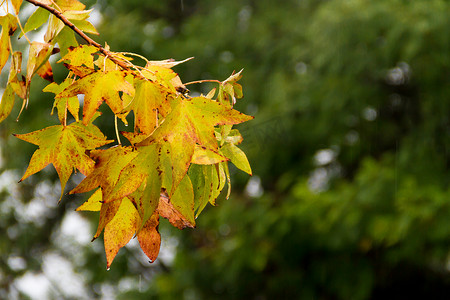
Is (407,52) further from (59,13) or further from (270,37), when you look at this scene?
(59,13)

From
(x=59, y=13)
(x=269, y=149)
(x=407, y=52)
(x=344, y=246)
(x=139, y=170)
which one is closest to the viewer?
(x=139, y=170)

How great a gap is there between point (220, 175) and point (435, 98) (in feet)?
10.4

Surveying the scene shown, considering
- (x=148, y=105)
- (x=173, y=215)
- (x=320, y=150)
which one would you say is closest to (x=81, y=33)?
(x=148, y=105)

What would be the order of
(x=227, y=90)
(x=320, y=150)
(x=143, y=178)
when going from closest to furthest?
(x=143, y=178), (x=227, y=90), (x=320, y=150)

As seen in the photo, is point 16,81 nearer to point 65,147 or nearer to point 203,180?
point 65,147

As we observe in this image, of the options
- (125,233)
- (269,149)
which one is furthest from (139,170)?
(269,149)

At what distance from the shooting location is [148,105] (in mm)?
550

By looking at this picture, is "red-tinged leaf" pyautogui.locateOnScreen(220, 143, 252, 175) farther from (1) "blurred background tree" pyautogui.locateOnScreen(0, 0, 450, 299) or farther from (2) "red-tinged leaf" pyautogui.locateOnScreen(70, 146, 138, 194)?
(1) "blurred background tree" pyautogui.locateOnScreen(0, 0, 450, 299)

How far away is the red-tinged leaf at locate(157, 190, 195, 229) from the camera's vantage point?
22.0 inches

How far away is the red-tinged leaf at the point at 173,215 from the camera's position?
Answer: 0.56 metres

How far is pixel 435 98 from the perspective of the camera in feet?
11.3

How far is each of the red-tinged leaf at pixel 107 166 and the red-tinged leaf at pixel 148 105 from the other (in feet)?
0.10

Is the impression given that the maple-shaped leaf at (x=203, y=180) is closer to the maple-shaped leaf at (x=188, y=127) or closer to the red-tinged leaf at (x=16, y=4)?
the maple-shaped leaf at (x=188, y=127)

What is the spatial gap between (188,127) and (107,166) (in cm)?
9
